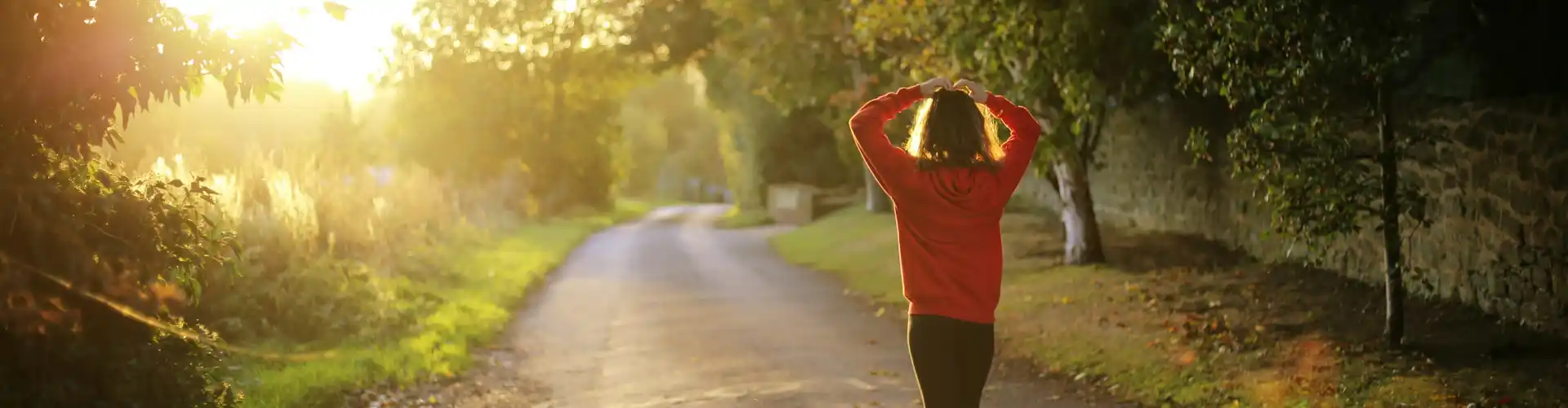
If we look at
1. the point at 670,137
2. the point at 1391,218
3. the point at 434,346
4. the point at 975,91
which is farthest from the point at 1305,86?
the point at 670,137

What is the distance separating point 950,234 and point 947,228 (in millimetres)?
21

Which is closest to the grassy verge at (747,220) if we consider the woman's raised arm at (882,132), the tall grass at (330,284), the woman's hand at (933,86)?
the tall grass at (330,284)

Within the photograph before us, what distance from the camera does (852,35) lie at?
60.5 feet

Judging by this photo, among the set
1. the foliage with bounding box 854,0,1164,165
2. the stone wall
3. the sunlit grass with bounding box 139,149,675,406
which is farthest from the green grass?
the sunlit grass with bounding box 139,149,675,406

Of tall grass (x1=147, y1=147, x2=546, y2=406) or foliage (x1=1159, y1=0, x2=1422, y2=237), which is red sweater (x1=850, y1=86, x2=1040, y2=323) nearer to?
tall grass (x1=147, y1=147, x2=546, y2=406)

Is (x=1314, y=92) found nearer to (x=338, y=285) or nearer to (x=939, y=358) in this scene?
(x=939, y=358)

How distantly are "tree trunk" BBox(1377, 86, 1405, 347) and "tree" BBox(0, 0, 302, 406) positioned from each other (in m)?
6.78

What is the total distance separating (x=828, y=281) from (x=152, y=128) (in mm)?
17954

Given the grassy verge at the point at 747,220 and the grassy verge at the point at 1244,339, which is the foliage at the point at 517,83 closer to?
the grassy verge at the point at 747,220

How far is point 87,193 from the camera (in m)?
5.08

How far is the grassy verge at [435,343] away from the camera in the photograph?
7.85 meters

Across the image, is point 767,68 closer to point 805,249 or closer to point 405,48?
point 805,249

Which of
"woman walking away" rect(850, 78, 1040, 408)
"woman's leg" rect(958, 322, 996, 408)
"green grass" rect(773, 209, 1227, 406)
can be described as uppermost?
"woman walking away" rect(850, 78, 1040, 408)

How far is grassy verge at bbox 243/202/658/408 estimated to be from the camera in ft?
25.7
